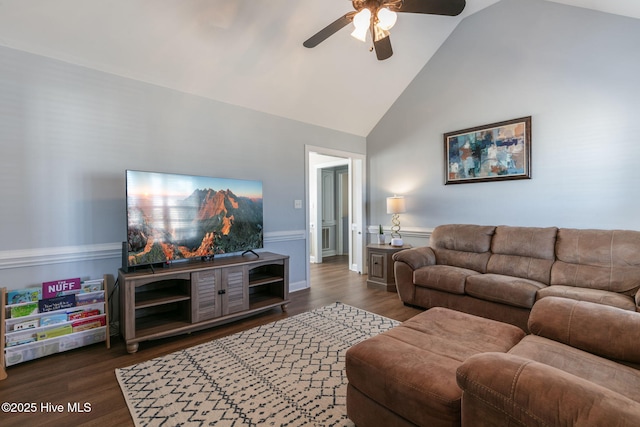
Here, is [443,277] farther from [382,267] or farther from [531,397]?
[531,397]

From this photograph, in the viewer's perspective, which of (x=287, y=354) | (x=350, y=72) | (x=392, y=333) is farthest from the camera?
(x=350, y=72)

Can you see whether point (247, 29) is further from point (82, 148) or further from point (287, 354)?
point (287, 354)

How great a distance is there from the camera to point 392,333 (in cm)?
174

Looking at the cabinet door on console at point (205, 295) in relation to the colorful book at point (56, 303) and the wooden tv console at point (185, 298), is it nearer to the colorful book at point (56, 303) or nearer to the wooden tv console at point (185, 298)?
the wooden tv console at point (185, 298)

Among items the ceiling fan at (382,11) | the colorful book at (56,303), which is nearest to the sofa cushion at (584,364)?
the ceiling fan at (382,11)

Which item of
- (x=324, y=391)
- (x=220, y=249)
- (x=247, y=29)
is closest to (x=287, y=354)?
(x=324, y=391)

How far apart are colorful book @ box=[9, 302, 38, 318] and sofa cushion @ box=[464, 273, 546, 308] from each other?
12.7ft

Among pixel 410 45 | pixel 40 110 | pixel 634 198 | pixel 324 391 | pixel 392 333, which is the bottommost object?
pixel 324 391

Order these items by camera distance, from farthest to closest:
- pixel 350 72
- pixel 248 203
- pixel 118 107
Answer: pixel 350 72, pixel 248 203, pixel 118 107

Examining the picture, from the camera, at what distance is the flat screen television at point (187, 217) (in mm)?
2520

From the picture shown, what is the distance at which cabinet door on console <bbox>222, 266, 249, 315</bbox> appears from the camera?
2865 mm

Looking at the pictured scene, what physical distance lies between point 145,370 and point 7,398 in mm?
759

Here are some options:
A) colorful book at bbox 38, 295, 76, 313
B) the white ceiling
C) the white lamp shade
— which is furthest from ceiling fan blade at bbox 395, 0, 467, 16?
colorful book at bbox 38, 295, 76, 313

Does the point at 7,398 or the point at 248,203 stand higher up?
the point at 248,203
